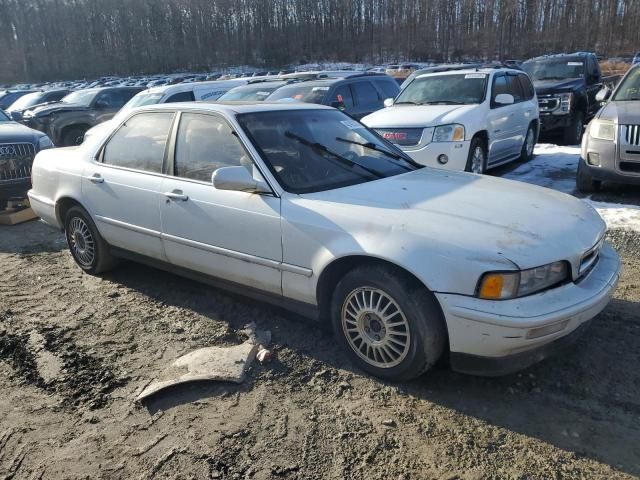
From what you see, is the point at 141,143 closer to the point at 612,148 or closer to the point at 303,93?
the point at 612,148

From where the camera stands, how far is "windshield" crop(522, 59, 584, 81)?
12.6 meters

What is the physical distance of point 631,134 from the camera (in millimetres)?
6402

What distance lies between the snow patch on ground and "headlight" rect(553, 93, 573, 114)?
2.54 ft

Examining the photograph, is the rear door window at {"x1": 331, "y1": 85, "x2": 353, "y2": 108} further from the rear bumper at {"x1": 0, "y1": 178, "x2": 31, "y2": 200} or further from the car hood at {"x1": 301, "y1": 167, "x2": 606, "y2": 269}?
the car hood at {"x1": 301, "y1": 167, "x2": 606, "y2": 269}

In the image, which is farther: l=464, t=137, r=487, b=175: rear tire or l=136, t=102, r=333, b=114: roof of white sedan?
l=464, t=137, r=487, b=175: rear tire

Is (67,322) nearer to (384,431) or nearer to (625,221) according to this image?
(384,431)

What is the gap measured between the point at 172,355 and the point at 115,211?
1.54 meters

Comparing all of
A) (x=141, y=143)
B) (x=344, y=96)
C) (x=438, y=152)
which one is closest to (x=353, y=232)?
(x=141, y=143)

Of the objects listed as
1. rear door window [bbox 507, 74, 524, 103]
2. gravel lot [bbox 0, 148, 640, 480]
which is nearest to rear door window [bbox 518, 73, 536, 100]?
rear door window [bbox 507, 74, 524, 103]

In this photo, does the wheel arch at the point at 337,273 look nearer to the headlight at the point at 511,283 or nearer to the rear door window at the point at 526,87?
the headlight at the point at 511,283

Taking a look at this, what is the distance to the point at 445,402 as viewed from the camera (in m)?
2.98

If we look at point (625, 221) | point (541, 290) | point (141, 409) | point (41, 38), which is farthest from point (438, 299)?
point (41, 38)

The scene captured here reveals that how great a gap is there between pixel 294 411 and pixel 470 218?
1439 millimetres

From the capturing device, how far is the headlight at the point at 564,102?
1125 cm
